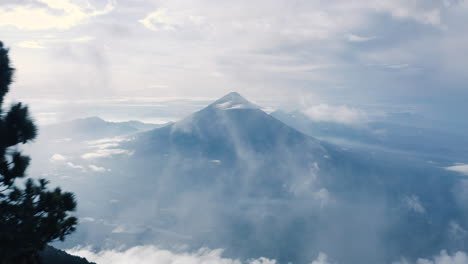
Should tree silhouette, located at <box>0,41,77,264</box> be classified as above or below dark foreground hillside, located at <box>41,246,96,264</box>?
above

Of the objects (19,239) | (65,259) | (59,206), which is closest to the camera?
(19,239)

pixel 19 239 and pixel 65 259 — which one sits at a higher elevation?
pixel 19 239

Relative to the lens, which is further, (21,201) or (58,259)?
(58,259)

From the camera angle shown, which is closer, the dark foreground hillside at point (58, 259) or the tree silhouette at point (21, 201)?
the tree silhouette at point (21, 201)

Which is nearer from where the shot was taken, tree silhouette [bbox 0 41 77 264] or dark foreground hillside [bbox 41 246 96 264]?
tree silhouette [bbox 0 41 77 264]

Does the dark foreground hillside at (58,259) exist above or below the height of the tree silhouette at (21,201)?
below

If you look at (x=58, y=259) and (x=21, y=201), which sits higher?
(x=21, y=201)

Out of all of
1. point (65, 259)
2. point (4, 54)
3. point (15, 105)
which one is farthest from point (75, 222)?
point (65, 259)

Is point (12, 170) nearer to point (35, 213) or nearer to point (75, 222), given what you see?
point (35, 213)
